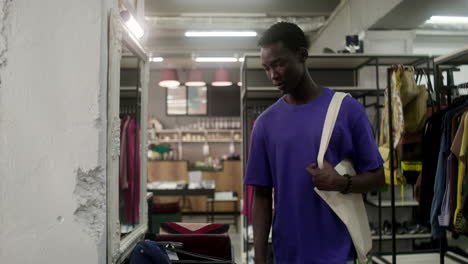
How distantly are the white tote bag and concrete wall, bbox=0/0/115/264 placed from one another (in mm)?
855

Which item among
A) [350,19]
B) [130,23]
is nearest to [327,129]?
[130,23]

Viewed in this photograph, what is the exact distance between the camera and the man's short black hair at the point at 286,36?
1254mm

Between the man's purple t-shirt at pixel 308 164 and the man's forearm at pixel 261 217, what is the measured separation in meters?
0.06

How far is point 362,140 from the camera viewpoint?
3.94 ft

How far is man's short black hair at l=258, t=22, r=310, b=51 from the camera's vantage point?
125 cm

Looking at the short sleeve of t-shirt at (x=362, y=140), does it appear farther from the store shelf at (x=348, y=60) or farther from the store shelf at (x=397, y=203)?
the store shelf at (x=397, y=203)

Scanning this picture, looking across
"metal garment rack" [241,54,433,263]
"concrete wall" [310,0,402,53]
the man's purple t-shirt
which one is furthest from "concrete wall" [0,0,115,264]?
"concrete wall" [310,0,402,53]

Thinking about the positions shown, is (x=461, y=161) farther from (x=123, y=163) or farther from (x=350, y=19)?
(x=350, y=19)

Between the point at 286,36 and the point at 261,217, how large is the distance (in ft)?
2.29

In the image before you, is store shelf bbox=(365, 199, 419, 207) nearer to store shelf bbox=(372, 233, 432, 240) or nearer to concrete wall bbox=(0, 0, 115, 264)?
store shelf bbox=(372, 233, 432, 240)

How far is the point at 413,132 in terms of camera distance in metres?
2.87

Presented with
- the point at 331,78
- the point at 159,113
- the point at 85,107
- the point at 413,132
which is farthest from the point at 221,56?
the point at 85,107

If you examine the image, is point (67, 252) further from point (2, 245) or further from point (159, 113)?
point (159, 113)

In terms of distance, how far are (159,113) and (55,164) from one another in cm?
818
